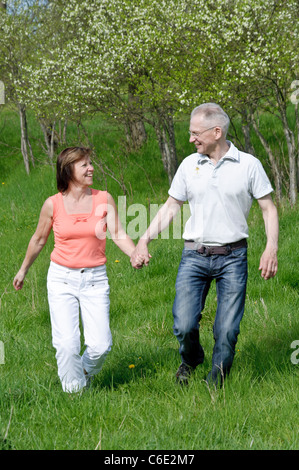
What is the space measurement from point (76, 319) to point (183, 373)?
94 centimetres

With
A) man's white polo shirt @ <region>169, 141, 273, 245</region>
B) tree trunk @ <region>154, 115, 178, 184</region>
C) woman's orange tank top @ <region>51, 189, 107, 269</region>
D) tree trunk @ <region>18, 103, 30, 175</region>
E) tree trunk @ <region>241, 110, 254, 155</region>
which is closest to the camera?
man's white polo shirt @ <region>169, 141, 273, 245</region>

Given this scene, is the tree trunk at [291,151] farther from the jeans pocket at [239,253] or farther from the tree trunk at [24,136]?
the tree trunk at [24,136]

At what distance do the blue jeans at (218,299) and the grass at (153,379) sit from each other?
0.23 metres

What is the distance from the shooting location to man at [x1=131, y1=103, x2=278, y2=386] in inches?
163

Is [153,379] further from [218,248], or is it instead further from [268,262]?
[268,262]

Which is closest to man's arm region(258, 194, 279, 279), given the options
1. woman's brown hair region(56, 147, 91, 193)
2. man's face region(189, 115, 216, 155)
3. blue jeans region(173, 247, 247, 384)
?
blue jeans region(173, 247, 247, 384)

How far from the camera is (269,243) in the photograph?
408cm

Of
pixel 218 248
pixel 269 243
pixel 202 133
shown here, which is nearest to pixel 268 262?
pixel 269 243

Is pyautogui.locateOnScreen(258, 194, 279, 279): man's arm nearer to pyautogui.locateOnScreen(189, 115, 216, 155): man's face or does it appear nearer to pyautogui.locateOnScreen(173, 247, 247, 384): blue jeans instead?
pyautogui.locateOnScreen(173, 247, 247, 384): blue jeans

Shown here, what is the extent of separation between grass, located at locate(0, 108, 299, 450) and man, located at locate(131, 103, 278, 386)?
1.31 feet

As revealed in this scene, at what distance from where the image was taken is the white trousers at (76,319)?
4.15 meters

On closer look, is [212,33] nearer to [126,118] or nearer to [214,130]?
[126,118]

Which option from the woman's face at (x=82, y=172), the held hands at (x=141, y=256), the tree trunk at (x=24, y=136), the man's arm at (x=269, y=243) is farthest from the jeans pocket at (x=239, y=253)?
the tree trunk at (x=24, y=136)
